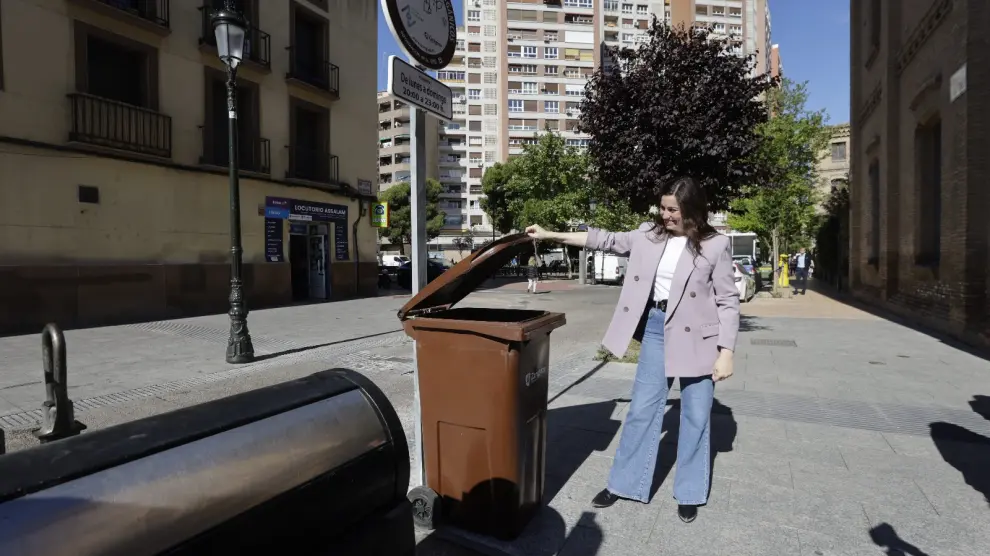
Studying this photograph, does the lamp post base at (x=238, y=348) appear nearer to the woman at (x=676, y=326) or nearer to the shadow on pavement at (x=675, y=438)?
the shadow on pavement at (x=675, y=438)

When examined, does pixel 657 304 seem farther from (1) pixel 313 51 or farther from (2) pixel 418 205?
(1) pixel 313 51

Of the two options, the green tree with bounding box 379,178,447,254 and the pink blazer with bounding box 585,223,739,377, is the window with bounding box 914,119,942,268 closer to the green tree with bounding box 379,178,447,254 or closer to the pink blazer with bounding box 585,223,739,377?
the pink blazer with bounding box 585,223,739,377

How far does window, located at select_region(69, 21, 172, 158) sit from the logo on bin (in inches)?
518

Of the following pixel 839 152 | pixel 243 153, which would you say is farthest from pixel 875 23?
pixel 839 152

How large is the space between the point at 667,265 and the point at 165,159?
46.5 ft

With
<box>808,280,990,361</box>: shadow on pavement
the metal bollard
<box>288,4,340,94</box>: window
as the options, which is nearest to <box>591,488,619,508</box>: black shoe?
the metal bollard

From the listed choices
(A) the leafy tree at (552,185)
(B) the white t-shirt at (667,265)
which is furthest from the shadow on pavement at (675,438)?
(A) the leafy tree at (552,185)

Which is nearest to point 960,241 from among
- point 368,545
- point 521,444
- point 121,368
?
point 521,444

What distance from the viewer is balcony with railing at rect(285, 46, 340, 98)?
1845cm

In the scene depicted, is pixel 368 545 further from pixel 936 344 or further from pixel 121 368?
pixel 936 344

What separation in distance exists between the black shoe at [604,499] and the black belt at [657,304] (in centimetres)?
110

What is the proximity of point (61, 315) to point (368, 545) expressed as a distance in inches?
512

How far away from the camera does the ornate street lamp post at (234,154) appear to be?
8.16 m

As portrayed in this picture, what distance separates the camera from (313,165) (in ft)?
63.1
